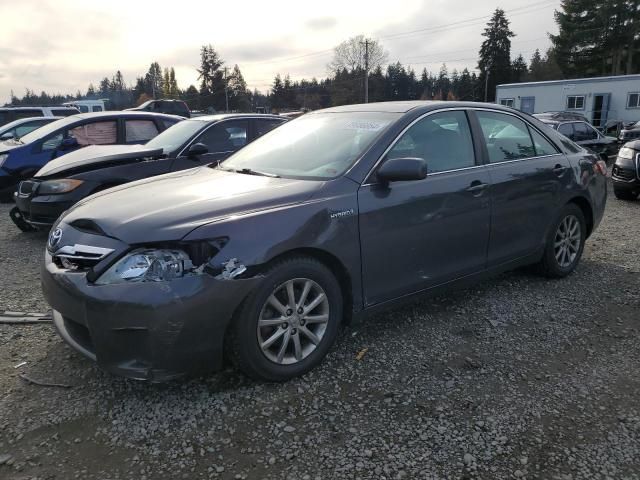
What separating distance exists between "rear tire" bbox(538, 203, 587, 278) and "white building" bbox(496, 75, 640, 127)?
2927 cm

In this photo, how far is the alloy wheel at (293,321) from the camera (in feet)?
9.41

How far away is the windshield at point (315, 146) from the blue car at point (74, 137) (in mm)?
4705

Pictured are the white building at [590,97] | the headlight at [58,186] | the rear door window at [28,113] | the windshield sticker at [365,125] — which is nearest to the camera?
the windshield sticker at [365,125]

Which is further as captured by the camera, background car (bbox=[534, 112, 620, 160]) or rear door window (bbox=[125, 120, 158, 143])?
background car (bbox=[534, 112, 620, 160])

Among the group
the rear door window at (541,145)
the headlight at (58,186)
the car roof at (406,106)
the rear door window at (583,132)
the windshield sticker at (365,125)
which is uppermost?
the car roof at (406,106)

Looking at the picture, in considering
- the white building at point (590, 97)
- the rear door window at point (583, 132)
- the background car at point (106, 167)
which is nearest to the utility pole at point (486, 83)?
the white building at point (590, 97)

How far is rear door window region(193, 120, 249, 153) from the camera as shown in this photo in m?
6.89

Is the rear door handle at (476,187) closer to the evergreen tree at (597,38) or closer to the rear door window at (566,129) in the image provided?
the rear door window at (566,129)

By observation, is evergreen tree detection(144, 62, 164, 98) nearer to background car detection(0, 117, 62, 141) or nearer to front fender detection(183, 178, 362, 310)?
background car detection(0, 117, 62, 141)

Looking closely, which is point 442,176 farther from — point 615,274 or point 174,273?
point 615,274

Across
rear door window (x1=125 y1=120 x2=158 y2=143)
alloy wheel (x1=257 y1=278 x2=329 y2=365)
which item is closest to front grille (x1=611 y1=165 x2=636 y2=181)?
alloy wheel (x1=257 y1=278 x2=329 y2=365)

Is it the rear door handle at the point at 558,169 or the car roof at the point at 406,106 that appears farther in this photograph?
the rear door handle at the point at 558,169

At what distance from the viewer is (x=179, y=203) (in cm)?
291

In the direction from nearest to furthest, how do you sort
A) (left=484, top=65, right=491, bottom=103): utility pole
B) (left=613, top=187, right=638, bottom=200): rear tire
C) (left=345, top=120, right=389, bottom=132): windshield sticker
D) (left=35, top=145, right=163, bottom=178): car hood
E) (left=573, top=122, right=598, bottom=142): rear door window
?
1. (left=345, top=120, right=389, bottom=132): windshield sticker
2. (left=35, top=145, right=163, bottom=178): car hood
3. (left=613, top=187, right=638, bottom=200): rear tire
4. (left=573, top=122, right=598, bottom=142): rear door window
5. (left=484, top=65, right=491, bottom=103): utility pole
